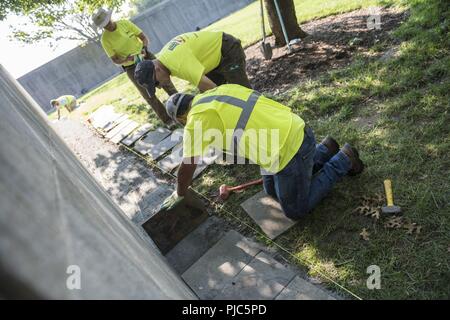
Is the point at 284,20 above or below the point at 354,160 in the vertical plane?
above

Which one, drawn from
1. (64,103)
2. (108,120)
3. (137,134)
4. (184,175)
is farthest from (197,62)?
(64,103)

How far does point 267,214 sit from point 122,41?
4.11 m

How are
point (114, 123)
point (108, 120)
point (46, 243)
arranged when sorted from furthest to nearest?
point (108, 120)
point (114, 123)
point (46, 243)

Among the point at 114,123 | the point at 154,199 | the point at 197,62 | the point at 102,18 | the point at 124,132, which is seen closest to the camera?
the point at 197,62

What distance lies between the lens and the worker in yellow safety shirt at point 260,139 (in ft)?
8.89

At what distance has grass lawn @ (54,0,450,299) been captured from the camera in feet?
8.21

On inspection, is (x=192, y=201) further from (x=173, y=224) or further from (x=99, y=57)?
(x=99, y=57)

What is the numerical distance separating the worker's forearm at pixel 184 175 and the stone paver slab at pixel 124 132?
12.9 feet

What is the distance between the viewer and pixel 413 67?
14.5 feet

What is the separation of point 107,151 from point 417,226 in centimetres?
568

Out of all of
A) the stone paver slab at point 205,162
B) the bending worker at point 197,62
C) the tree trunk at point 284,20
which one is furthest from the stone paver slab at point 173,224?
the tree trunk at point 284,20

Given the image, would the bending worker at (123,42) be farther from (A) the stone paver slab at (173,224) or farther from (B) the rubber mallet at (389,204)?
(B) the rubber mallet at (389,204)

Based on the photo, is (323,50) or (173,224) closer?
(173,224)

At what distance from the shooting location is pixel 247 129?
277 centimetres
